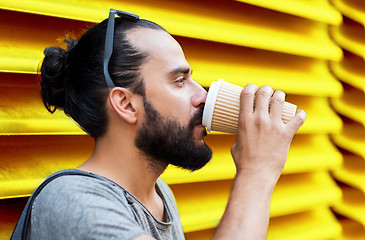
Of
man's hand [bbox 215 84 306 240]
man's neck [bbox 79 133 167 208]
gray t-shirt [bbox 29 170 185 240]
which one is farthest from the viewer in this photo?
man's neck [bbox 79 133 167 208]

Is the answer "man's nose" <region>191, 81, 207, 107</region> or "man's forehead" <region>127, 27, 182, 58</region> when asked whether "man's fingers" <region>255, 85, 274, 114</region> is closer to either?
"man's nose" <region>191, 81, 207, 107</region>

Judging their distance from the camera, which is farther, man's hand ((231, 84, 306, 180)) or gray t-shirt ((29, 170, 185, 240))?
man's hand ((231, 84, 306, 180))

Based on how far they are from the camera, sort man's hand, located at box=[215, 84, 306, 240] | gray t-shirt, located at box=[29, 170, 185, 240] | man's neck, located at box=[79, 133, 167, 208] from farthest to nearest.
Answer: man's neck, located at box=[79, 133, 167, 208]
man's hand, located at box=[215, 84, 306, 240]
gray t-shirt, located at box=[29, 170, 185, 240]

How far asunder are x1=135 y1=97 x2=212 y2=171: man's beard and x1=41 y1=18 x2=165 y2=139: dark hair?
112mm

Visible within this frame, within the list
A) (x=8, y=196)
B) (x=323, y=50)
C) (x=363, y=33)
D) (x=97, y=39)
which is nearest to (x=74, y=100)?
(x=97, y=39)

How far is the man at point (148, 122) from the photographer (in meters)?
1.51

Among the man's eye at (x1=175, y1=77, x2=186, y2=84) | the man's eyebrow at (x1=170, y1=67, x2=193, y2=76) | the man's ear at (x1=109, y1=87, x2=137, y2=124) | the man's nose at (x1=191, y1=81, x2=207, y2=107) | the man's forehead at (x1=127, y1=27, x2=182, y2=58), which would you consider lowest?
the man's ear at (x1=109, y1=87, x2=137, y2=124)

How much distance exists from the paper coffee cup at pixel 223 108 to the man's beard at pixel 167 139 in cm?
9

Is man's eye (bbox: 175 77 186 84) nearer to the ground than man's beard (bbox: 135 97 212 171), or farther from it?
farther from it

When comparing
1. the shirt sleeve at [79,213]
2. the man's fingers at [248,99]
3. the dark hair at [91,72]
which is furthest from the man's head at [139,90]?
the shirt sleeve at [79,213]

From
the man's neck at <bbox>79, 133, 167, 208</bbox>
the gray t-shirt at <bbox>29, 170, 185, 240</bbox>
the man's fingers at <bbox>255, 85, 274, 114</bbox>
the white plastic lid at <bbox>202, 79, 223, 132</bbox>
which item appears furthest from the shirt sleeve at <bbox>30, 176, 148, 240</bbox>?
the man's fingers at <bbox>255, 85, 274, 114</bbox>

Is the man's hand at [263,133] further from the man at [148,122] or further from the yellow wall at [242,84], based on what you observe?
the yellow wall at [242,84]

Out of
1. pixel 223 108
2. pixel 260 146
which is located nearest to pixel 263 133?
pixel 260 146

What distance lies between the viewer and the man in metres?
1.51
